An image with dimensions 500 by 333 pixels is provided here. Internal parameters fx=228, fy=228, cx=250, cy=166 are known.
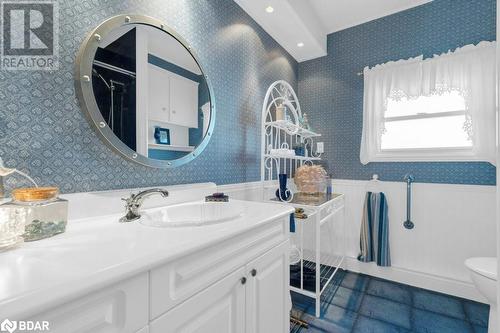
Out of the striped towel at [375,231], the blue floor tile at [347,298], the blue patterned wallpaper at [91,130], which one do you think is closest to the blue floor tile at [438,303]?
the striped towel at [375,231]

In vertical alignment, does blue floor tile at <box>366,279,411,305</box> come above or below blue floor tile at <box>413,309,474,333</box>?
above

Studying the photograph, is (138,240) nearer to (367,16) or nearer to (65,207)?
(65,207)

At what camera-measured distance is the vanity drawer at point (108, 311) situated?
1.44ft

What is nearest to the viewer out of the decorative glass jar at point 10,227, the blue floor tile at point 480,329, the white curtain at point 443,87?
the decorative glass jar at point 10,227

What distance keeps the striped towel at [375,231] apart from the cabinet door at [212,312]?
1930 mm

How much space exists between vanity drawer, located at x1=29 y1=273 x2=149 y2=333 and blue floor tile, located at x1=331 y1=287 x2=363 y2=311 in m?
1.87

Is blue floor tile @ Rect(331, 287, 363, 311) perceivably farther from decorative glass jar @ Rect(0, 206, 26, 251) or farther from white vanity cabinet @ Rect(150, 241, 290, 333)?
decorative glass jar @ Rect(0, 206, 26, 251)

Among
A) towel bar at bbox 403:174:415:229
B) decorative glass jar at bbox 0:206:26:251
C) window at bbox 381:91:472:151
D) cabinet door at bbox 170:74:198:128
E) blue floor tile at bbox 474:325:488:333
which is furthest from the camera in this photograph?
towel bar at bbox 403:174:415:229

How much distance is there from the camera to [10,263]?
0.52m

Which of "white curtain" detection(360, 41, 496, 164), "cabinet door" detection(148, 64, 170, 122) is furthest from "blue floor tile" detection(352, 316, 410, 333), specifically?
"cabinet door" detection(148, 64, 170, 122)

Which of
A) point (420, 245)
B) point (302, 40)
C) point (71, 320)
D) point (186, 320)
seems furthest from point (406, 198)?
point (71, 320)

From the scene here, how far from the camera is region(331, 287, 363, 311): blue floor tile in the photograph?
1.90 m

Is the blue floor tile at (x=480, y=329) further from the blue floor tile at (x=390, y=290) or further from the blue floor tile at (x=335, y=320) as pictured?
the blue floor tile at (x=335, y=320)

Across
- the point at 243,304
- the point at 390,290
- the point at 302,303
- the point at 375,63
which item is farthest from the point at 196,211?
the point at 375,63
